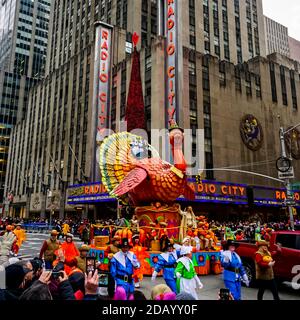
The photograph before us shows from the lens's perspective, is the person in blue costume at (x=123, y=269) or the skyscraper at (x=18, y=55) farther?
the skyscraper at (x=18, y=55)

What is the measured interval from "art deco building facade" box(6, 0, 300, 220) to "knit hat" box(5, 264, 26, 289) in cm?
3383

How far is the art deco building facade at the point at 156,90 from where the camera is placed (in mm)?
40562

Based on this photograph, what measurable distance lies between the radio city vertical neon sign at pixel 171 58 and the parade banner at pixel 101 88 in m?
9.47

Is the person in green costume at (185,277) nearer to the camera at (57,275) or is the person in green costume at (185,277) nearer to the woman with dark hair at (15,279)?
the camera at (57,275)

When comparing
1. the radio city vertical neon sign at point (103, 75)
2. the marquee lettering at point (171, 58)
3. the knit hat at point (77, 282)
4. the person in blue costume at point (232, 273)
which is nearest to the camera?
the knit hat at point (77, 282)

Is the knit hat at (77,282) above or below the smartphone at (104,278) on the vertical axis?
above

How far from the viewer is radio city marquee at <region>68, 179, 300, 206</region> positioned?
33.8 m

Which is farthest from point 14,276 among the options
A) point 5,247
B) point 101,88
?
point 101,88

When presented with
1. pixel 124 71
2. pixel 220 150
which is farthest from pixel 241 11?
pixel 220 150

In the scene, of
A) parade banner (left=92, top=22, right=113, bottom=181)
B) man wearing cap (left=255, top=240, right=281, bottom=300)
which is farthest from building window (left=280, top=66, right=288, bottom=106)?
man wearing cap (left=255, top=240, right=281, bottom=300)

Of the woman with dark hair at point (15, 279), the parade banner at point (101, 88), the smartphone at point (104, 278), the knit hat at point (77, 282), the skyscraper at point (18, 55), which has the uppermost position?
the skyscraper at point (18, 55)

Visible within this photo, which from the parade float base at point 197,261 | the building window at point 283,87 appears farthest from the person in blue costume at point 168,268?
the building window at point 283,87

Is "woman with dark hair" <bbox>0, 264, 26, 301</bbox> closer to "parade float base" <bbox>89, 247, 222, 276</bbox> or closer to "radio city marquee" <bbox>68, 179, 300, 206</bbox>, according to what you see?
"parade float base" <bbox>89, 247, 222, 276</bbox>
